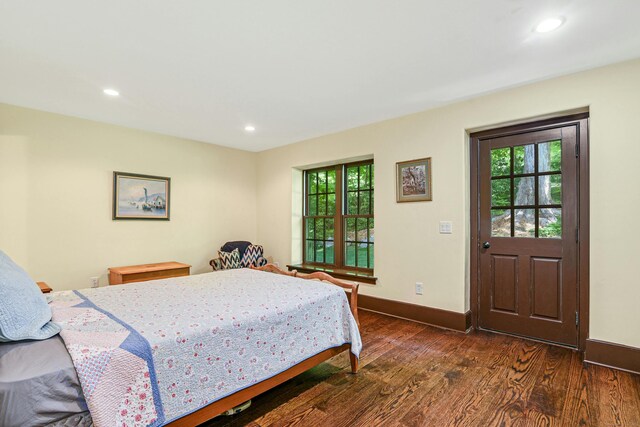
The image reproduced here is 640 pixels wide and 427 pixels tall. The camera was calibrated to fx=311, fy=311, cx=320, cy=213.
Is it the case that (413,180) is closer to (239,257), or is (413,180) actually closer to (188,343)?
(239,257)

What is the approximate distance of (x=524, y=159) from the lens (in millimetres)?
2992

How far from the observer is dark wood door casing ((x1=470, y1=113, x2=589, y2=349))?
267cm

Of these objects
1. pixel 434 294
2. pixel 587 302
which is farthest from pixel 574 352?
pixel 434 294

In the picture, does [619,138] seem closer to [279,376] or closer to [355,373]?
[355,373]

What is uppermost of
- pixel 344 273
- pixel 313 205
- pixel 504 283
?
pixel 313 205

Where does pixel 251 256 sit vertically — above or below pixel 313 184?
below

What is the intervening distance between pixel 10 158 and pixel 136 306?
2744mm

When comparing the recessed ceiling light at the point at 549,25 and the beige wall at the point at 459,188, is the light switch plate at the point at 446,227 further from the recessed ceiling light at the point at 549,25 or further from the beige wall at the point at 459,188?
the recessed ceiling light at the point at 549,25

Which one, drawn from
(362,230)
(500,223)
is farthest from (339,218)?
(500,223)

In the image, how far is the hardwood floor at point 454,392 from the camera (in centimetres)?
182

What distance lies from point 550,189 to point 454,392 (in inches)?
79.2

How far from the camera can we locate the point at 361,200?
4.34 m

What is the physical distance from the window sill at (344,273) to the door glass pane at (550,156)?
2127 mm

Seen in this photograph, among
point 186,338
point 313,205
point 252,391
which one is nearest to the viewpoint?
point 186,338
